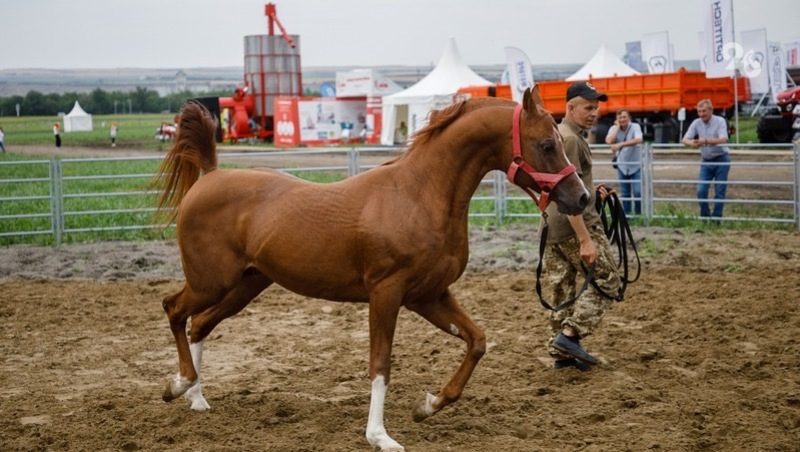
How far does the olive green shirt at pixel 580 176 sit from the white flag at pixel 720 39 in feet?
57.8

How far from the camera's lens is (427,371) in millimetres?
6602

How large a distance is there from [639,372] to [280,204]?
271 centimetres

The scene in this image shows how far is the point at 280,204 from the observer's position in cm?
551

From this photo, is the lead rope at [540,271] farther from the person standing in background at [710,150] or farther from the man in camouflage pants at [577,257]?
the person standing in background at [710,150]

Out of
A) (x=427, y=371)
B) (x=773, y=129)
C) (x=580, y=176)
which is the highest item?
(x=773, y=129)

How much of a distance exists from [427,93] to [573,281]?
27896mm

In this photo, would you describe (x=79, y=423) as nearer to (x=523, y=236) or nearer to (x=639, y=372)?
(x=639, y=372)

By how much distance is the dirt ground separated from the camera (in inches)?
201

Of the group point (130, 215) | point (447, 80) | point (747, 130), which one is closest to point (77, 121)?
point (447, 80)

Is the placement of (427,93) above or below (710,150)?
above

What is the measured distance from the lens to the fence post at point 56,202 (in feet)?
43.0

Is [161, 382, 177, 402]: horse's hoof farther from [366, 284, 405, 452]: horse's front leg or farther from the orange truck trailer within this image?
the orange truck trailer

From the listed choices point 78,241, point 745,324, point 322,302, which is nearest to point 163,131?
point 78,241

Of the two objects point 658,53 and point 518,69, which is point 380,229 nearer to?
point 518,69
